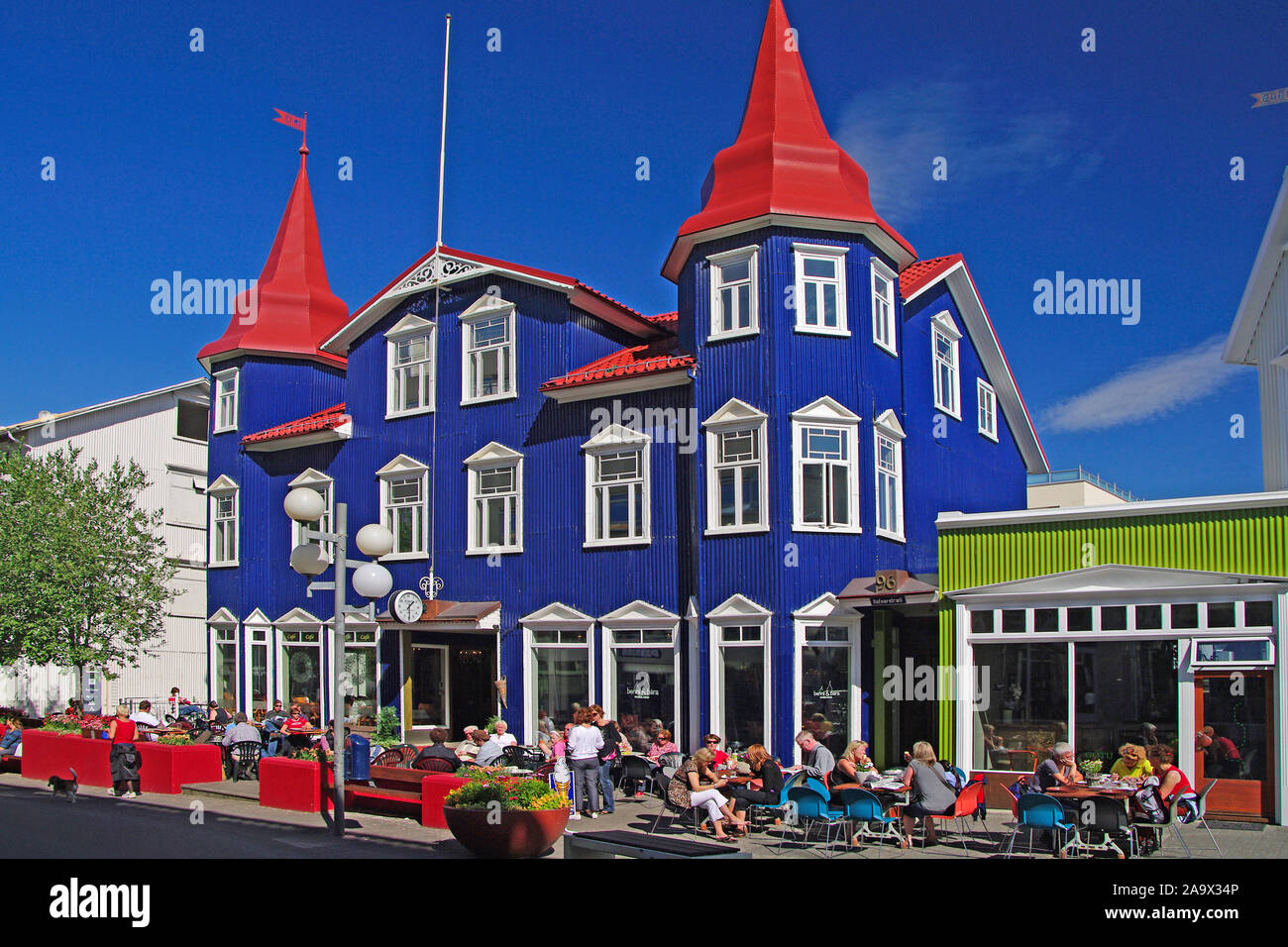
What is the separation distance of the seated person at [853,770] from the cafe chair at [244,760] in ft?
35.3

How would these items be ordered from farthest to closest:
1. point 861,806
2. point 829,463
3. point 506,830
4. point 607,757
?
1. point 829,463
2. point 607,757
3. point 861,806
4. point 506,830

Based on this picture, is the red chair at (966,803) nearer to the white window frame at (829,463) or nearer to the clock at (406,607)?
the white window frame at (829,463)

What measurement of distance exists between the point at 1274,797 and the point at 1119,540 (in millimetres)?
4063

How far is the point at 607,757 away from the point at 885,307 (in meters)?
9.70

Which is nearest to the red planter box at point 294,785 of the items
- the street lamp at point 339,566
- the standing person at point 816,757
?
the street lamp at point 339,566

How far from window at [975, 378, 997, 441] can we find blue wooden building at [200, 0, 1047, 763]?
90 millimetres

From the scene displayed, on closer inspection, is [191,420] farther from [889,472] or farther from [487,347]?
[889,472]

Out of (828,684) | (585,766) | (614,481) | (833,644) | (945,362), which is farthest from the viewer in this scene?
(945,362)

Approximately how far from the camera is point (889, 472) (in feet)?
→ 69.6

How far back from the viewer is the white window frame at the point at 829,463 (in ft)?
64.8

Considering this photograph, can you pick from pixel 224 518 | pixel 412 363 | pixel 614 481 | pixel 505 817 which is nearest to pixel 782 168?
pixel 614 481

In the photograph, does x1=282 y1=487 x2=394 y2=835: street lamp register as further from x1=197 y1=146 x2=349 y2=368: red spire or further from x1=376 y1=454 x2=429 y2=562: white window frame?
x1=197 y1=146 x2=349 y2=368: red spire

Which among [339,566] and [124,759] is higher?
[339,566]

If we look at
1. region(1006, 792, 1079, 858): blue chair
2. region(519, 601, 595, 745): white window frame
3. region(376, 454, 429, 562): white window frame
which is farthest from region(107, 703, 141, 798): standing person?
region(1006, 792, 1079, 858): blue chair
